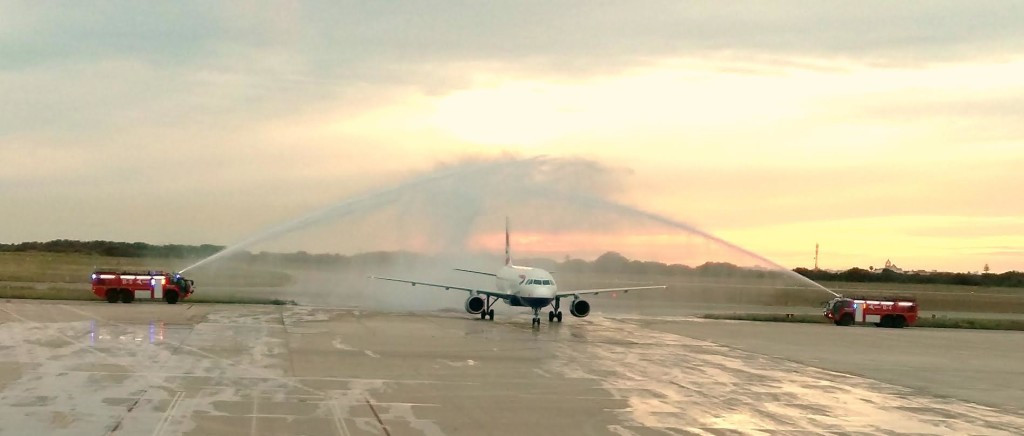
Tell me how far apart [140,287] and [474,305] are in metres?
20.6

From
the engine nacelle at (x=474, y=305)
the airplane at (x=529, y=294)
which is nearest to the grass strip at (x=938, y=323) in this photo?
the airplane at (x=529, y=294)

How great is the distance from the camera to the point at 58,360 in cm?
2644

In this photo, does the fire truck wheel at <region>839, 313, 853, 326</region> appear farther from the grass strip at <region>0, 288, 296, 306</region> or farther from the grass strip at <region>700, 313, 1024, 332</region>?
the grass strip at <region>0, 288, 296, 306</region>

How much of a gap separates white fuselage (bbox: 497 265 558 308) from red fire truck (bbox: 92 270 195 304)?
20593 millimetres

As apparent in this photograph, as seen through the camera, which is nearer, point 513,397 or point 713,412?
point 713,412

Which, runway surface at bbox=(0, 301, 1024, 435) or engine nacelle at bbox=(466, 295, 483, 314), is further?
engine nacelle at bbox=(466, 295, 483, 314)

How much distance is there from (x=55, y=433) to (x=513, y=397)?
10105 millimetres

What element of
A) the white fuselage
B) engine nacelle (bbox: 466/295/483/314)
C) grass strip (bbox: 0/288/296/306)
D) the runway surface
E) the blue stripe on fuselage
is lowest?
the runway surface

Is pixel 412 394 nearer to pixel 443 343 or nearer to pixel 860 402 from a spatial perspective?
pixel 860 402

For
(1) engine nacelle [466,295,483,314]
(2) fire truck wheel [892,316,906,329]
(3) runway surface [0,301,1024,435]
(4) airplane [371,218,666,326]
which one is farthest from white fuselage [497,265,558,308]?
(2) fire truck wheel [892,316,906,329]

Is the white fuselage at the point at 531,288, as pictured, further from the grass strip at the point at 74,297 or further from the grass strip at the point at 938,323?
the grass strip at the point at 74,297

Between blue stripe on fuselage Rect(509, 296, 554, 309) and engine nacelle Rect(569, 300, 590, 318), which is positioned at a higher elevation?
blue stripe on fuselage Rect(509, 296, 554, 309)

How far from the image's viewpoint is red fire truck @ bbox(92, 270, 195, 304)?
56094 millimetres

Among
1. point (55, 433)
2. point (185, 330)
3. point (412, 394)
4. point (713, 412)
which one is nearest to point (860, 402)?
point (713, 412)
